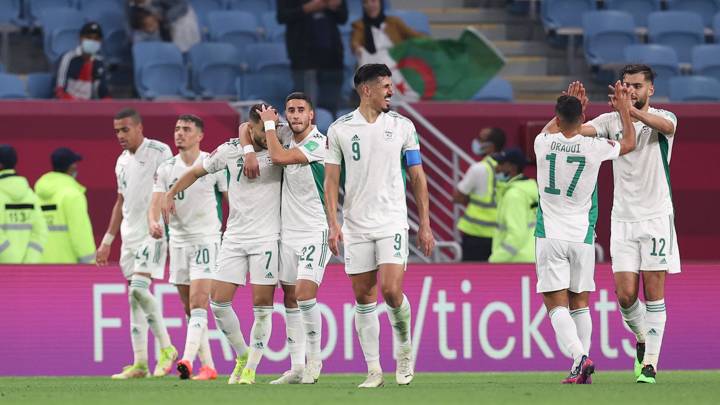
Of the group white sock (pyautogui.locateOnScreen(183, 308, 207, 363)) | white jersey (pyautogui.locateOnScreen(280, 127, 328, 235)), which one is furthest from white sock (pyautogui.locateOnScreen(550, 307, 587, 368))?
white sock (pyautogui.locateOnScreen(183, 308, 207, 363))

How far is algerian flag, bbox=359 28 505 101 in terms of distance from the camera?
20.0 metres

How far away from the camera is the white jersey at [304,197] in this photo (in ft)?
42.2

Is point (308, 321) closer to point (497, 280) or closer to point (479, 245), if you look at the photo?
point (497, 280)

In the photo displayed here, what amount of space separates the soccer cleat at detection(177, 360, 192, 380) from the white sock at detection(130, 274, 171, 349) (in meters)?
0.95

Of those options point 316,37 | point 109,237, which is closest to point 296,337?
point 109,237

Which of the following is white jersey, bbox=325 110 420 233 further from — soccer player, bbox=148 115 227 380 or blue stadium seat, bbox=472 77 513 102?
blue stadium seat, bbox=472 77 513 102

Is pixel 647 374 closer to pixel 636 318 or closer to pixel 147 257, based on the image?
pixel 636 318

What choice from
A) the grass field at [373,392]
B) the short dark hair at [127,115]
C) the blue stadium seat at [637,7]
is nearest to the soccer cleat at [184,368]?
the grass field at [373,392]

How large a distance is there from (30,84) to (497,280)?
708 cm

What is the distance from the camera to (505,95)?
70.0 feet

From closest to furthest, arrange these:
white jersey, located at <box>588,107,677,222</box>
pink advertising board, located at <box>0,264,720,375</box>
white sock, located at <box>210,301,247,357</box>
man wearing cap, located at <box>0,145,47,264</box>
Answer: white jersey, located at <box>588,107,677,222</box>
white sock, located at <box>210,301,247,357</box>
pink advertising board, located at <box>0,264,720,375</box>
man wearing cap, located at <box>0,145,47,264</box>

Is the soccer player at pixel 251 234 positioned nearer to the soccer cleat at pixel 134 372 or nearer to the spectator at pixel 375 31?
the soccer cleat at pixel 134 372

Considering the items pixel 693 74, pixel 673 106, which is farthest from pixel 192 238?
pixel 693 74

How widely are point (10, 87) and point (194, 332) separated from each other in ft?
22.1
